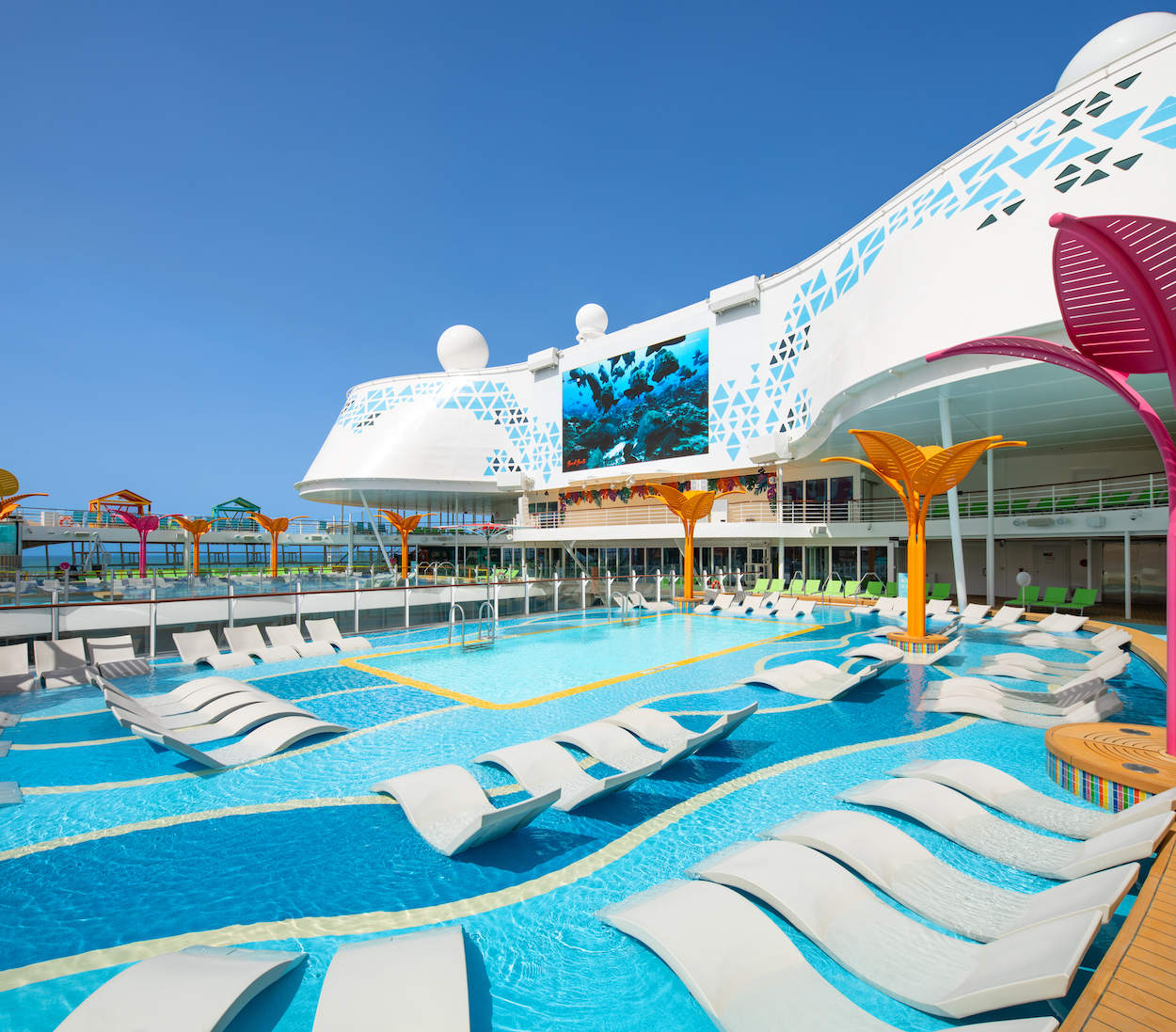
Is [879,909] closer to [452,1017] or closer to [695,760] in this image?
[452,1017]

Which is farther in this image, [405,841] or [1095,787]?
[1095,787]

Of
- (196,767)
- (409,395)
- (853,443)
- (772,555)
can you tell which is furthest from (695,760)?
(409,395)

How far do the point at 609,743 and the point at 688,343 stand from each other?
85.0 feet

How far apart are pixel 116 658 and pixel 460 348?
109 feet

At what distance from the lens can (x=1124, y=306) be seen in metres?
4.46

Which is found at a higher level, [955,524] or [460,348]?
[460,348]

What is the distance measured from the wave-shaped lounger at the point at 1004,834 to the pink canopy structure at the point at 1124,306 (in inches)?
66.1

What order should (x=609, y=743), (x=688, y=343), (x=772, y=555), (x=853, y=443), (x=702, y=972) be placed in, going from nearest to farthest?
(x=702, y=972) < (x=609, y=743) < (x=853, y=443) < (x=772, y=555) < (x=688, y=343)

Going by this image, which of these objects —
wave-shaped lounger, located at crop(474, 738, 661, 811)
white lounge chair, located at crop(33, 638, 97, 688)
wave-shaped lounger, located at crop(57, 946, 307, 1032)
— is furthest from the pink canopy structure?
white lounge chair, located at crop(33, 638, 97, 688)

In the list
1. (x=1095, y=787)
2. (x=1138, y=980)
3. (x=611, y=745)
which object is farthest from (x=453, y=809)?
(x=1095, y=787)

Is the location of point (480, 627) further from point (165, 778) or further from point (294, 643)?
point (165, 778)

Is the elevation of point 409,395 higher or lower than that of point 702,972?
higher

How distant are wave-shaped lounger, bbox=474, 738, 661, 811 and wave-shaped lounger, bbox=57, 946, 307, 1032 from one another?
2251 mm

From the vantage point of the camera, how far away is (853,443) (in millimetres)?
20500
